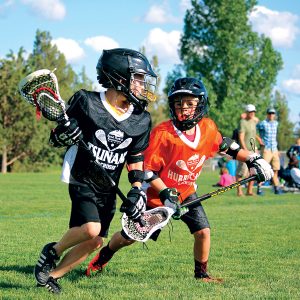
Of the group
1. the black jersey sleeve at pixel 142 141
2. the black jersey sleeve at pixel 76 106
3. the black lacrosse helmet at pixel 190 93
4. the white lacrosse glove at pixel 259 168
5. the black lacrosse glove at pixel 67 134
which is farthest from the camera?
the white lacrosse glove at pixel 259 168

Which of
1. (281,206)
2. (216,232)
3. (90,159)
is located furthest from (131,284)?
(281,206)

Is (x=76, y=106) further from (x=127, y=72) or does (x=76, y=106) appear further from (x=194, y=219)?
(x=194, y=219)

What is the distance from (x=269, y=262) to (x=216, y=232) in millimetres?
2400

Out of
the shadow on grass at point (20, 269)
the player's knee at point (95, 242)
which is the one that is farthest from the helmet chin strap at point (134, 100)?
the shadow on grass at point (20, 269)

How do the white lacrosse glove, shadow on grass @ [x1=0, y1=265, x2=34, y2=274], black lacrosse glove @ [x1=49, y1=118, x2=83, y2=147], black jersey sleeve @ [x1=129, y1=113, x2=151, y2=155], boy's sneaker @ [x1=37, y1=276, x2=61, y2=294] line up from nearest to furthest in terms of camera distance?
black lacrosse glove @ [x1=49, y1=118, x2=83, y2=147] < boy's sneaker @ [x1=37, y1=276, x2=61, y2=294] < black jersey sleeve @ [x1=129, y1=113, x2=151, y2=155] < shadow on grass @ [x1=0, y1=265, x2=34, y2=274] < the white lacrosse glove

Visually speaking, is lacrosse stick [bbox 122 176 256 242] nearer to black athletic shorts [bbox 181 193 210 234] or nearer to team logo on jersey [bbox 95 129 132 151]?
black athletic shorts [bbox 181 193 210 234]

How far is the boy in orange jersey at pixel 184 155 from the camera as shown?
5773 mm

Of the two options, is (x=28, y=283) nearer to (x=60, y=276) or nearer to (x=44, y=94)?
(x=60, y=276)

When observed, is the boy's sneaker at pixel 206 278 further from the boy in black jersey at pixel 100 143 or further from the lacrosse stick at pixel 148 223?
the boy in black jersey at pixel 100 143

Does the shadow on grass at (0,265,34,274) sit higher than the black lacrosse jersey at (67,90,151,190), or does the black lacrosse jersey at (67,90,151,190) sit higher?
the black lacrosse jersey at (67,90,151,190)

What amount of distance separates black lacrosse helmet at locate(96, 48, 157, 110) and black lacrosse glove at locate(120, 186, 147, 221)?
71 centimetres

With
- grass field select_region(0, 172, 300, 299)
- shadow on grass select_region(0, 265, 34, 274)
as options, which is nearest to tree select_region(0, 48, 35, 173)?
grass field select_region(0, 172, 300, 299)

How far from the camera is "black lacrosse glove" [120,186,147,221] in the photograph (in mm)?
5061

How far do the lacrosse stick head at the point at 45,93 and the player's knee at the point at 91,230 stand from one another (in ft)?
2.82
